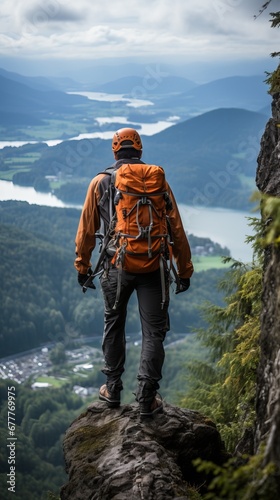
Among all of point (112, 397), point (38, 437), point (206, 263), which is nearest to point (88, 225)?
point (112, 397)

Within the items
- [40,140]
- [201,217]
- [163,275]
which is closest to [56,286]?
[40,140]

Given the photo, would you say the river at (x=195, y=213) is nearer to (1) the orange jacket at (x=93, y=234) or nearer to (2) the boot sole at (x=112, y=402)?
(2) the boot sole at (x=112, y=402)

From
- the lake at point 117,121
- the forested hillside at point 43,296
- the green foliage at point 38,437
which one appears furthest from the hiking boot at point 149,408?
the lake at point 117,121

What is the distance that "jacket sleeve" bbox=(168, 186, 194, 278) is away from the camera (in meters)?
6.16

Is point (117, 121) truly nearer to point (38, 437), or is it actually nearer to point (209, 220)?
point (209, 220)

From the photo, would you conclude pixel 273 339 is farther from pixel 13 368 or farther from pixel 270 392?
pixel 13 368

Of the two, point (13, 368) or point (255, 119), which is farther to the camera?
point (255, 119)

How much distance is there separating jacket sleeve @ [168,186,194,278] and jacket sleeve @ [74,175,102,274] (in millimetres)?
753

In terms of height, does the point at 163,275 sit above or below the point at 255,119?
below

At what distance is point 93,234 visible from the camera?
6.47 meters

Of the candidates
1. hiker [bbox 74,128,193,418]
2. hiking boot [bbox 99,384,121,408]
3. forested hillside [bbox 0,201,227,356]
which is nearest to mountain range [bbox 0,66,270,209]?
forested hillside [bbox 0,201,227,356]

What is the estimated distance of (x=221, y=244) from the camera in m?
110

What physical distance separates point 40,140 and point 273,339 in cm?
12788

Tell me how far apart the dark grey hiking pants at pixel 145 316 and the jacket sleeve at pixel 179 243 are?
373 millimetres
